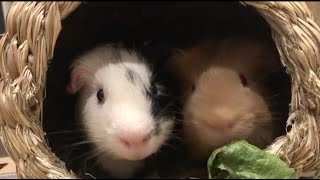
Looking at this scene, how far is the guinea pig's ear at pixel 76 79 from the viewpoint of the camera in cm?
149

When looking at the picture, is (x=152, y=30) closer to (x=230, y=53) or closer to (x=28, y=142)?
(x=230, y=53)

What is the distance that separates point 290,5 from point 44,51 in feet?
1.92

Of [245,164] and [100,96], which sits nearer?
[245,164]

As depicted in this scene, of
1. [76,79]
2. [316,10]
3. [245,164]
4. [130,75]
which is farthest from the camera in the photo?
[316,10]

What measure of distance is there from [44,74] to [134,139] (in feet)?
0.86

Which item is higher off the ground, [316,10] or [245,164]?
[316,10]

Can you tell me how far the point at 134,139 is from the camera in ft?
4.09

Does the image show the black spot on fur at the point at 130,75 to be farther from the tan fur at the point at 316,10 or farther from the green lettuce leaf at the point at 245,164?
the tan fur at the point at 316,10

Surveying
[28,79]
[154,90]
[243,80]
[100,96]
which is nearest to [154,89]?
[154,90]

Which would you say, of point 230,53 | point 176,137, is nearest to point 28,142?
point 176,137

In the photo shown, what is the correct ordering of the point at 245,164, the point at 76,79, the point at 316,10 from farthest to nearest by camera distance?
1. the point at 316,10
2. the point at 76,79
3. the point at 245,164

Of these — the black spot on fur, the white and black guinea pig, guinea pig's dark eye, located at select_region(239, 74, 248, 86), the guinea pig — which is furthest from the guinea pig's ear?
guinea pig's dark eye, located at select_region(239, 74, 248, 86)

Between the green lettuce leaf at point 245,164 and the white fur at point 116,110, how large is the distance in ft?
0.53

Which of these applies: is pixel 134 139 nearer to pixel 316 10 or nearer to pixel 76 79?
pixel 76 79
